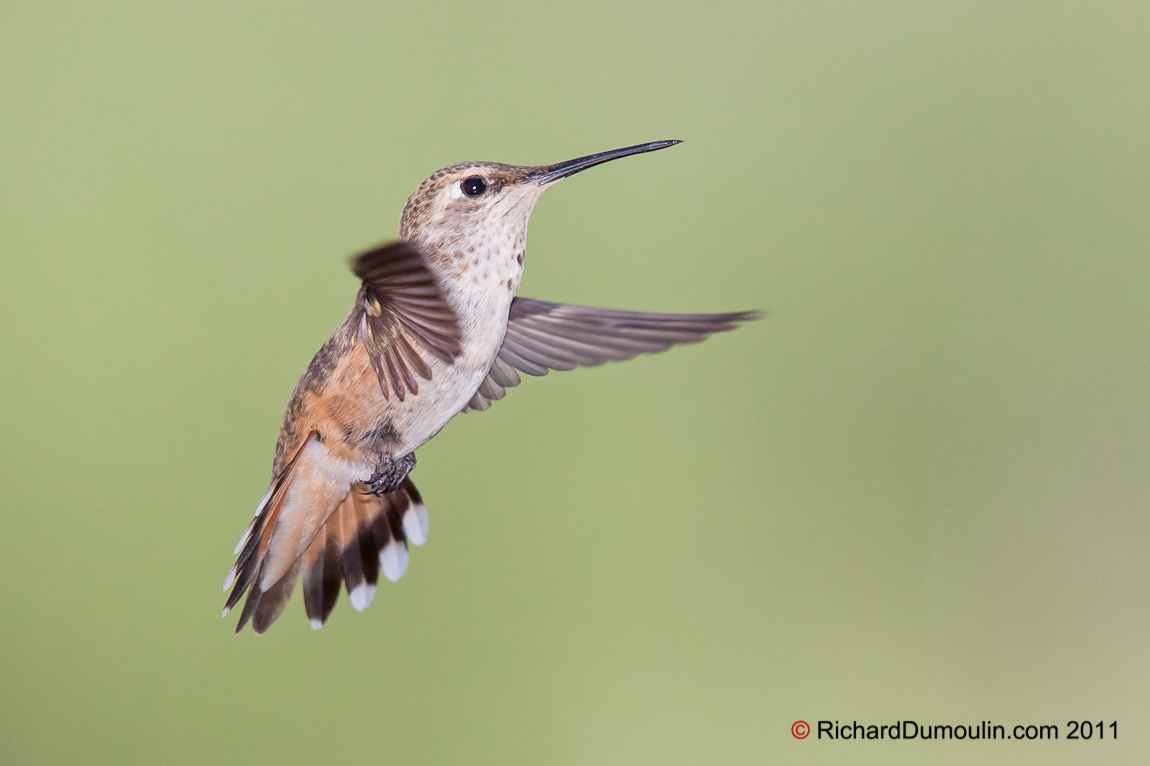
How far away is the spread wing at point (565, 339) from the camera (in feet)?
2.25

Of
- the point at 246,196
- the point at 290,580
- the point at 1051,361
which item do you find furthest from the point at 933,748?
the point at 246,196

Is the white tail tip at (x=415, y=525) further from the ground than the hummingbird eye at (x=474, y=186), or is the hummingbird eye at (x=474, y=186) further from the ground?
the hummingbird eye at (x=474, y=186)

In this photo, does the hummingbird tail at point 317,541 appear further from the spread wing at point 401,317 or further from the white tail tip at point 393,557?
the spread wing at point 401,317

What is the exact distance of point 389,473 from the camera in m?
0.65

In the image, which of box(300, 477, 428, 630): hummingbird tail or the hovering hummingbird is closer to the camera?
the hovering hummingbird

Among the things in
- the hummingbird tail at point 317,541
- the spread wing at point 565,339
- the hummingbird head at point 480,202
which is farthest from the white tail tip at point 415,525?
the hummingbird head at point 480,202

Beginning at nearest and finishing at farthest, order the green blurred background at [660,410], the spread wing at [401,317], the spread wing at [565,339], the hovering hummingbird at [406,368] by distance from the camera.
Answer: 1. the spread wing at [401,317]
2. the hovering hummingbird at [406,368]
3. the spread wing at [565,339]
4. the green blurred background at [660,410]

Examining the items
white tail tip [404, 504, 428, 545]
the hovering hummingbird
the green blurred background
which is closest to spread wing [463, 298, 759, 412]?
the hovering hummingbird

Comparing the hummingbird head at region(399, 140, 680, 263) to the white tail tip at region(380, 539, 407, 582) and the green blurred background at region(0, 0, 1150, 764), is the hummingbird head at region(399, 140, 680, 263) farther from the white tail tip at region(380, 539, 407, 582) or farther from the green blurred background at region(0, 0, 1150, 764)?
the green blurred background at region(0, 0, 1150, 764)

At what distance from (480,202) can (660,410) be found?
0.72 meters

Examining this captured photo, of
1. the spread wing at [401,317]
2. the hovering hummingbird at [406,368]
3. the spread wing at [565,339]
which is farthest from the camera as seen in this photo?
the spread wing at [565,339]

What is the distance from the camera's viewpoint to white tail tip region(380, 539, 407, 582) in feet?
2.34

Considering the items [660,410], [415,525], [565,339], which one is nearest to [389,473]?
[415,525]

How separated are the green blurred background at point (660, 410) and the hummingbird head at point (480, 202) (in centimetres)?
48
